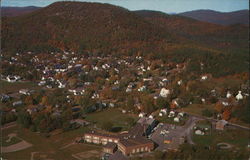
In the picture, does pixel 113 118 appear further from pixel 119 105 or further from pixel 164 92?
pixel 164 92

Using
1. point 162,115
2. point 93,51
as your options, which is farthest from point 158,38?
point 162,115

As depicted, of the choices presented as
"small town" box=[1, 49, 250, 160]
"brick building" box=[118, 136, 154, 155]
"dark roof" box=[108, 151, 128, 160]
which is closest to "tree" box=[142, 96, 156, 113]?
"small town" box=[1, 49, 250, 160]

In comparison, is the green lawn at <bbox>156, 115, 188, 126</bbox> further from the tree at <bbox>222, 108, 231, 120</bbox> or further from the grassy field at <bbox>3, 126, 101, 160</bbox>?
the grassy field at <bbox>3, 126, 101, 160</bbox>

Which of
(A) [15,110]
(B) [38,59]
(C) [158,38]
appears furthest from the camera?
(C) [158,38]

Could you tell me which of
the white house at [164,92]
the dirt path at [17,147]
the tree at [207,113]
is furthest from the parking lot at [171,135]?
the dirt path at [17,147]

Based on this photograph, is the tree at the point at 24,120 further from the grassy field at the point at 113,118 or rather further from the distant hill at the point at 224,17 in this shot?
the distant hill at the point at 224,17

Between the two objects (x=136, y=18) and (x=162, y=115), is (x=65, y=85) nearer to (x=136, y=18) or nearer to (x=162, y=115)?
(x=162, y=115)
